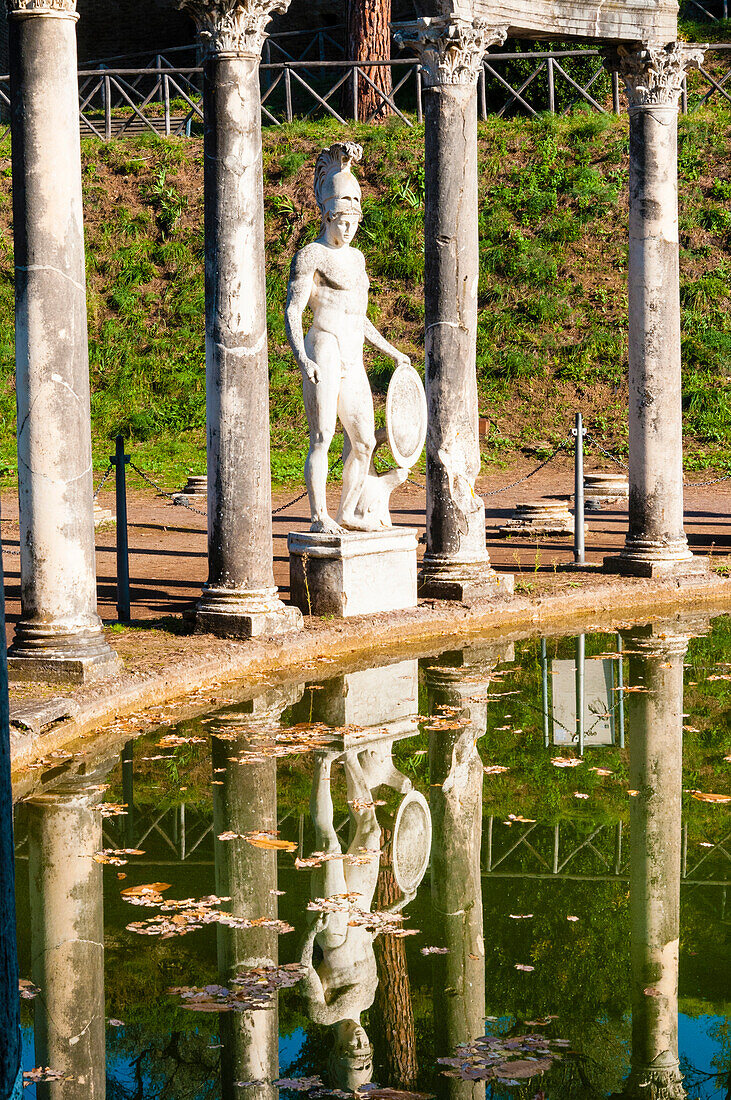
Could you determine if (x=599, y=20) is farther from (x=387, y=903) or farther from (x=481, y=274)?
(x=481, y=274)

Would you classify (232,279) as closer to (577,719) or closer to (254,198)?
(254,198)

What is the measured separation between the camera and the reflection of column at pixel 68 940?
13.5 ft

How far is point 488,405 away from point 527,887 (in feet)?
56.6

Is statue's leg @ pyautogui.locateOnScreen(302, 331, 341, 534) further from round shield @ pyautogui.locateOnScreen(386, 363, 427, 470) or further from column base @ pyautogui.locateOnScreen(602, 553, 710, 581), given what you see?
column base @ pyautogui.locateOnScreen(602, 553, 710, 581)

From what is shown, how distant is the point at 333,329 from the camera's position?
383 inches

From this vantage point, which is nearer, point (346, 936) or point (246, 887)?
point (346, 936)

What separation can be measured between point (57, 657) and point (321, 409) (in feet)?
9.48

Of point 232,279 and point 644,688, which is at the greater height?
point 232,279

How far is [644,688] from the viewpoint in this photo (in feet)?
27.6

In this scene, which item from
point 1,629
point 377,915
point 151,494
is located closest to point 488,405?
point 151,494

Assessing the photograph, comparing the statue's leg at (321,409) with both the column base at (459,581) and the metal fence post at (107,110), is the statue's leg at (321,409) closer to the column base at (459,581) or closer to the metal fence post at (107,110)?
the column base at (459,581)

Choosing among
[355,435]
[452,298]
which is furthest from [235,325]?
[452,298]

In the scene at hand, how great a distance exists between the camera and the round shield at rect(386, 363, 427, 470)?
9.92 meters

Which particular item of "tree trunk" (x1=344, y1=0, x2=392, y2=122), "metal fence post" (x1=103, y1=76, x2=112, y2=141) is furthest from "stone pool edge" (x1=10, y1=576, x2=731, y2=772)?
"metal fence post" (x1=103, y1=76, x2=112, y2=141)
